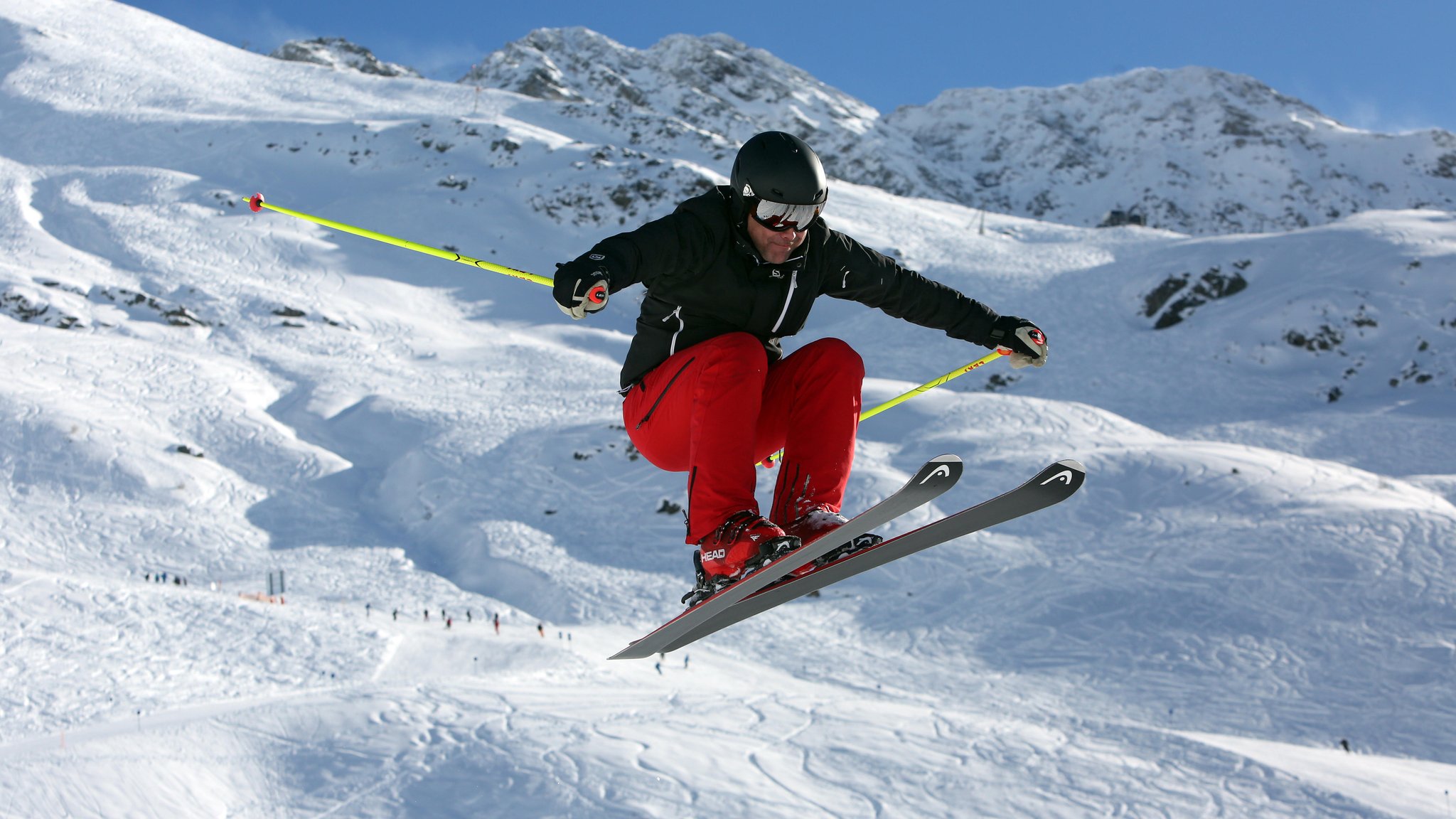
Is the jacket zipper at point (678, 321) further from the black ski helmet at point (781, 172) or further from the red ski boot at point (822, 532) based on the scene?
the red ski boot at point (822, 532)

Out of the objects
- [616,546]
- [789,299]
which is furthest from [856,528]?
[616,546]

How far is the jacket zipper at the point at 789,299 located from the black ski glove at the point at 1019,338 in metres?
1.21

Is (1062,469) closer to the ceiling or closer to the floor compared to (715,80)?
closer to the floor

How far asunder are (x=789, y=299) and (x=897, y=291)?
2.25 feet

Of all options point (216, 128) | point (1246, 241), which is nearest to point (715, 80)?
point (216, 128)

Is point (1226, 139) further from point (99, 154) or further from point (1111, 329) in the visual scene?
point (99, 154)

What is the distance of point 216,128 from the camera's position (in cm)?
5081

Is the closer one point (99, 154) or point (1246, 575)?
point (1246, 575)

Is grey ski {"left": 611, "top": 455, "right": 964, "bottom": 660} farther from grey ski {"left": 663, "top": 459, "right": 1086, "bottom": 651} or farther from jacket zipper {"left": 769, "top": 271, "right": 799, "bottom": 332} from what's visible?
jacket zipper {"left": 769, "top": 271, "right": 799, "bottom": 332}

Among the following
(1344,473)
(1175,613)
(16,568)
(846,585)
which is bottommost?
(16,568)

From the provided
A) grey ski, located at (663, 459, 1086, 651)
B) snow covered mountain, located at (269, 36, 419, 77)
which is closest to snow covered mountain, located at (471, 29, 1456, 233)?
snow covered mountain, located at (269, 36, 419, 77)

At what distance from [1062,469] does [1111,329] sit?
3554 centimetres

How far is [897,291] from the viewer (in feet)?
15.9

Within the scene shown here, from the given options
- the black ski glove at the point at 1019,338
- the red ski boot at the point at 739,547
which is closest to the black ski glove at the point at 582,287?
the red ski boot at the point at 739,547
